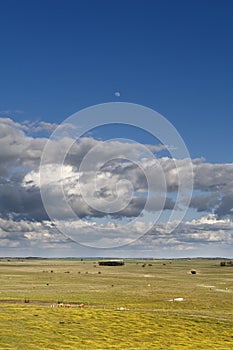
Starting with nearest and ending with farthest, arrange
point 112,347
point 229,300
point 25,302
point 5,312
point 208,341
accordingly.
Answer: point 112,347
point 208,341
point 5,312
point 25,302
point 229,300

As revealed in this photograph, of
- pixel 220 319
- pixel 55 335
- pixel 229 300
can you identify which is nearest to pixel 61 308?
pixel 55 335

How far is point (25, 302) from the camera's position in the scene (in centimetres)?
8250

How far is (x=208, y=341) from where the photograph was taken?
6209 centimetres

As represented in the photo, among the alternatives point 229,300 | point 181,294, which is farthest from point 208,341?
point 181,294

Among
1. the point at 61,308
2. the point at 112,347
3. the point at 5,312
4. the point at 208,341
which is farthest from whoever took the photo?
the point at 61,308

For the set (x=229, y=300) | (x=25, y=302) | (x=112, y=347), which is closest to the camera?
(x=112, y=347)

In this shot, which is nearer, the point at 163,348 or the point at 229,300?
the point at 163,348

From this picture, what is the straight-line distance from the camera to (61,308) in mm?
73438

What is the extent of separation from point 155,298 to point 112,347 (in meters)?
42.7

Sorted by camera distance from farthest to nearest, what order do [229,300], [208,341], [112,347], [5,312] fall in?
1. [229,300]
2. [5,312]
3. [208,341]
4. [112,347]

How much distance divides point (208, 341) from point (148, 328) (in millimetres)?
8534

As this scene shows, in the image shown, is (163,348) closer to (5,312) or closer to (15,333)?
(15,333)

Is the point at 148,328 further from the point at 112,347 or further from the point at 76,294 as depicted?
the point at 76,294

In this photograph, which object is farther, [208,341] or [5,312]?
[5,312]
